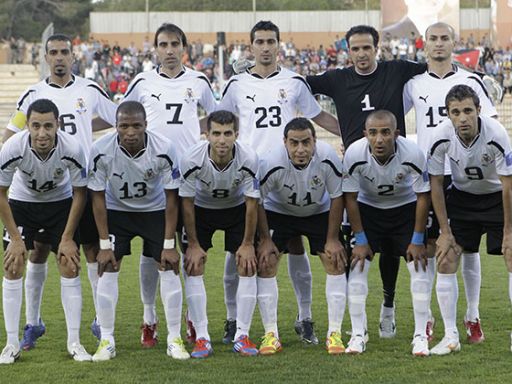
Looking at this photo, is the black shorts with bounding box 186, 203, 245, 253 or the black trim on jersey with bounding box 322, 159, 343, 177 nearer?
the black trim on jersey with bounding box 322, 159, 343, 177

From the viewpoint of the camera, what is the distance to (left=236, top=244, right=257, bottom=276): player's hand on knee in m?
7.74

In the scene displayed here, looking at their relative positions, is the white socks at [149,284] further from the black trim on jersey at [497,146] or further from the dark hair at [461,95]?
the black trim on jersey at [497,146]

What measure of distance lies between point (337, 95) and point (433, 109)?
79cm

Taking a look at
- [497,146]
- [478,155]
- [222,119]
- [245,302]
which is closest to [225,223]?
[245,302]

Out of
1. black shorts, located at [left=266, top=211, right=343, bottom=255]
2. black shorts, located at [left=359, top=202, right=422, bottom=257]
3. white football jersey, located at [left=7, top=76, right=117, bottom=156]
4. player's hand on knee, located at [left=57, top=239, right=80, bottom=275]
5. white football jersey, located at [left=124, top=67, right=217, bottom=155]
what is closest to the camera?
player's hand on knee, located at [left=57, top=239, right=80, bottom=275]

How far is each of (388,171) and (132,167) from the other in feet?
6.27

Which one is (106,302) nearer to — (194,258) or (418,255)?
(194,258)

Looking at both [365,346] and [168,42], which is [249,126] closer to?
[168,42]

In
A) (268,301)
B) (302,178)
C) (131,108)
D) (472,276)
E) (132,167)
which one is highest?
(131,108)

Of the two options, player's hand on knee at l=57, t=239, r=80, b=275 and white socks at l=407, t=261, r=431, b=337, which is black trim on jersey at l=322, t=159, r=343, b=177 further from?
player's hand on knee at l=57, t=239, r=80, b=275

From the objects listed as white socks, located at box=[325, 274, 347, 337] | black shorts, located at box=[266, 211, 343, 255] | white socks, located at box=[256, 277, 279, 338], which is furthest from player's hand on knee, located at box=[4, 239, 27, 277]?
white socks, located at box=[325, 274, 347, 337]

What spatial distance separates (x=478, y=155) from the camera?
24.7 feet

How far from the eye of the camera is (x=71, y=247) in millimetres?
7598

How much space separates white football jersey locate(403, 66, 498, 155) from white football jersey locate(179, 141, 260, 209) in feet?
5.08
